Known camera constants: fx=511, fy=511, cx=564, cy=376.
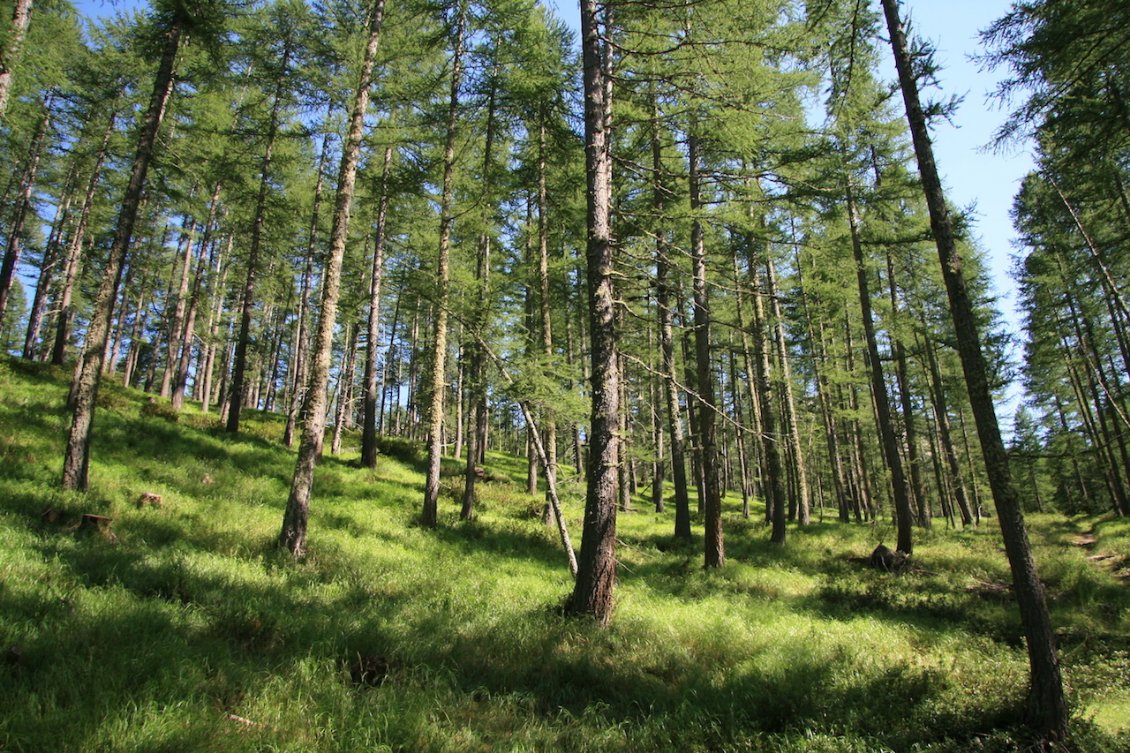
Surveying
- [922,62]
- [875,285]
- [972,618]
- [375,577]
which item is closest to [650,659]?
[375,577]

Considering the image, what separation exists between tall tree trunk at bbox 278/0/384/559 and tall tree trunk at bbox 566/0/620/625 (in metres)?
5.23

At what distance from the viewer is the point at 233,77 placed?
44.0 ft

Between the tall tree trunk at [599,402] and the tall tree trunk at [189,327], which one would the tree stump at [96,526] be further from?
the tall tree trunk at [189,327]

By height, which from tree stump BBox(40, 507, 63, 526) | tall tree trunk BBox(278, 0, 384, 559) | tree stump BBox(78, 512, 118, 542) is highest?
tall tree trunk BBox(278, 0, 384, 559)

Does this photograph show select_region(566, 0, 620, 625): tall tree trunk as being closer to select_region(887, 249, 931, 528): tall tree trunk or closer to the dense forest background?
the dense forest background

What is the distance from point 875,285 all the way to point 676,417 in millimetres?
15038

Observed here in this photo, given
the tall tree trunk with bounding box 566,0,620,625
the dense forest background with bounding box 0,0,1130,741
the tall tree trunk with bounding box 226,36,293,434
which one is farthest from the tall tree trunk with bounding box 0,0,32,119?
the tall tree trunk with bounding box 566,0,620,625

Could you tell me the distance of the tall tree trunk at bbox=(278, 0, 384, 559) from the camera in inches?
362

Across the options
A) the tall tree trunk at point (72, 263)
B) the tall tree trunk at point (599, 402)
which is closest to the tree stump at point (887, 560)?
the tall tree trunk at point (599, 402)

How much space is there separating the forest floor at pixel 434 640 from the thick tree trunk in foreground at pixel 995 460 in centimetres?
34

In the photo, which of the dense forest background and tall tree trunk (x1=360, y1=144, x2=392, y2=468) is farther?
tall tree trunk (x1=360, y1=144, x2=392, y2=468)

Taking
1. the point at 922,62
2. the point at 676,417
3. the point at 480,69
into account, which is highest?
the point at 480,69

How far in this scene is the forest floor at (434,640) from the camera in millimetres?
3812

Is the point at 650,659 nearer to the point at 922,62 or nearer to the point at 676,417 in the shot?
the point at 922,62
